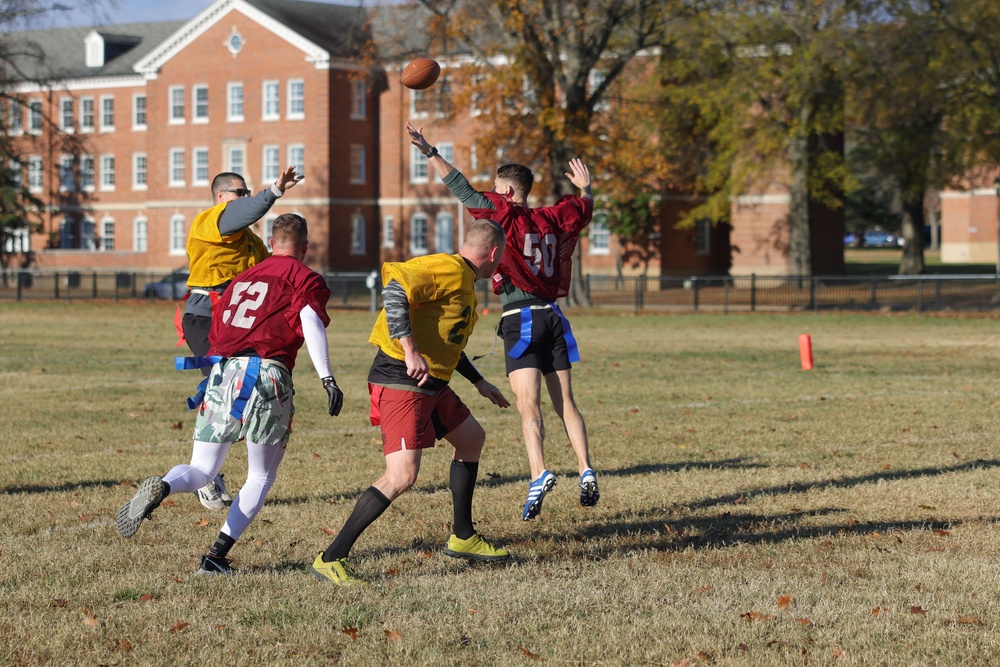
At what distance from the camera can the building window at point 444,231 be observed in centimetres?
6475

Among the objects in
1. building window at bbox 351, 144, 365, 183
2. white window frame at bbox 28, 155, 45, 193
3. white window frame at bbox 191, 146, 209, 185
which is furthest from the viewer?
white window frame at bbox 28, 155, 45, 193

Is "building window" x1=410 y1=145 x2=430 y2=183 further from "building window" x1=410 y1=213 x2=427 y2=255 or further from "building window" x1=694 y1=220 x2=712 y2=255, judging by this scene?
"building window" x1=694 y1=220 x2=712 y2=255

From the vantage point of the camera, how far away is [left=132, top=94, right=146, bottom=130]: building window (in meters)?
70.7

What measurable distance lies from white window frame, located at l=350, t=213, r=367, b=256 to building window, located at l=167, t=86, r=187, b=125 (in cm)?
1051

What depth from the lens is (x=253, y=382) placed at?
6531 millimetres

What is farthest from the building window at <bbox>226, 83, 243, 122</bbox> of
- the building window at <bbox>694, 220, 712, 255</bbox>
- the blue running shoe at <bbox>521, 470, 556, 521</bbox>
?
the blue running shoe at <bbox>521, 470, 556, 521</bbox>

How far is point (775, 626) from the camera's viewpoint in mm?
5781

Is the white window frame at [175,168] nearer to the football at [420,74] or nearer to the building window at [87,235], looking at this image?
the building window at [87,235]

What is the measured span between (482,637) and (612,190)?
116ft

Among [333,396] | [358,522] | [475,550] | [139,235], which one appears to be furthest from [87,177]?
[333,396]

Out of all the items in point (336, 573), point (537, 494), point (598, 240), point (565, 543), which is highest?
point (598, 240)

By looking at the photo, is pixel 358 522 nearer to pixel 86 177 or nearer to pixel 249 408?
pixel 249 408

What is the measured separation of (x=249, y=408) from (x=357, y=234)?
6024 cm

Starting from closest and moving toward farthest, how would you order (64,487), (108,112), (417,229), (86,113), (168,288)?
(64,487) → (168,288) → (417,229) → (108,112) → (86,113)
